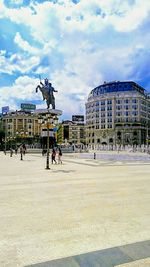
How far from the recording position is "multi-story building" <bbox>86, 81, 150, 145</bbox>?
141375mm

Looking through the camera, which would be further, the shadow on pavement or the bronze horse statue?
the bronze horse statue

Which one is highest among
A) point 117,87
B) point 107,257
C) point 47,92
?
point 117,87

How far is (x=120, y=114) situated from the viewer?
144125mm

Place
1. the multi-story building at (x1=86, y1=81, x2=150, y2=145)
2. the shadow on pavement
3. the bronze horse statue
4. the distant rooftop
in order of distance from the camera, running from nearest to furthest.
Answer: the shadow on pavement < the bronze horse statue < the multi-story building at (x1=86, y1=81, x2=150, y2=145) < the distant rooftop

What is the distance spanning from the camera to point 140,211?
938 centimetres

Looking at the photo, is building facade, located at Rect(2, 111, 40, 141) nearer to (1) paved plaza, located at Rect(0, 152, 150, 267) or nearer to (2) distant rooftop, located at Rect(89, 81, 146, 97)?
(2) distant rooftop, located at Rect(89, 81, 146, 97)

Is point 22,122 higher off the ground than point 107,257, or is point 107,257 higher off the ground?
point 22,122

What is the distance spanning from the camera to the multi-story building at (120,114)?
141 m

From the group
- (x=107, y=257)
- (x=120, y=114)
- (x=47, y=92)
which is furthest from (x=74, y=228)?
(x=120, y=114)

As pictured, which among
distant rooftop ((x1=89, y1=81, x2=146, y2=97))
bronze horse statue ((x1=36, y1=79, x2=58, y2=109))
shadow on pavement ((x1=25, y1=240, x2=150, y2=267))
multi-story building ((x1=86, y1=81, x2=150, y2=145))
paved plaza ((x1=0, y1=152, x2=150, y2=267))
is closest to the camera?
shadow on pavement ((x1=25, y1=240, x2=150, y2=267))

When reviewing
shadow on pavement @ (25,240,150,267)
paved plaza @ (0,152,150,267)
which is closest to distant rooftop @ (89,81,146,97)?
paved plaza @ (0,152,150,267)

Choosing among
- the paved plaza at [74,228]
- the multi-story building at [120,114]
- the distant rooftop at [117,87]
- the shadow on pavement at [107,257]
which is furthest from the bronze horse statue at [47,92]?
the distant rooftop at [117,87]

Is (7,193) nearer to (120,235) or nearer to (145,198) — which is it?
(145,198)

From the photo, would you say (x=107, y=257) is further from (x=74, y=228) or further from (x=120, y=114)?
(x=120, y=114)
